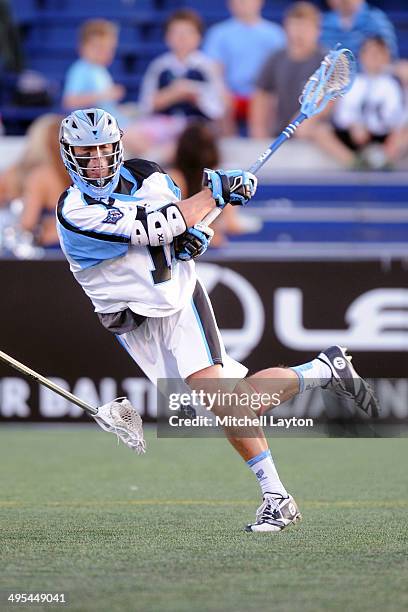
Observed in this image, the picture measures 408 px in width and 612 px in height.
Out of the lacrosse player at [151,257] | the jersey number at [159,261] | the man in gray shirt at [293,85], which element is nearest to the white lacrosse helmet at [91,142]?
the lacrosse player at [151,257]

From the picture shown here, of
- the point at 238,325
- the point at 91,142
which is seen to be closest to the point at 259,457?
the point at 91,142

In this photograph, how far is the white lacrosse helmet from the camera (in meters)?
5.34

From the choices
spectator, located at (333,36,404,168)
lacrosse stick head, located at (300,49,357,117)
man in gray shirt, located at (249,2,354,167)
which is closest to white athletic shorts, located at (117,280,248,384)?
lacrosse stick head, located at (300,49,357,117)

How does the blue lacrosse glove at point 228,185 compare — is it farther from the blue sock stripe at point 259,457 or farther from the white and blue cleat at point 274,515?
the white and blue cleat at point 274,515

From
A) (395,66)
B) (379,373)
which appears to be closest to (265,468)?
(379,373)

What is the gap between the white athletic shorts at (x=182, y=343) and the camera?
5469 millimetres

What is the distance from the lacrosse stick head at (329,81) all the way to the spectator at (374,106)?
484 cm

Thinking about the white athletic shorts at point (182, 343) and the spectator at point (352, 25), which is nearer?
the white athletic shorts at point (182, 343)

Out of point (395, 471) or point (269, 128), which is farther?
point (269, 128)

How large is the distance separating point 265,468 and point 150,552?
32.0 inches

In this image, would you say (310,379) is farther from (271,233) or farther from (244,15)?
(244,15)

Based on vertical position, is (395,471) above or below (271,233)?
below

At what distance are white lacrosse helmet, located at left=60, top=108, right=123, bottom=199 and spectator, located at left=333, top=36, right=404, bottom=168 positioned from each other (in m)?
6.11

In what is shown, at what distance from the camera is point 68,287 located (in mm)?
9508
